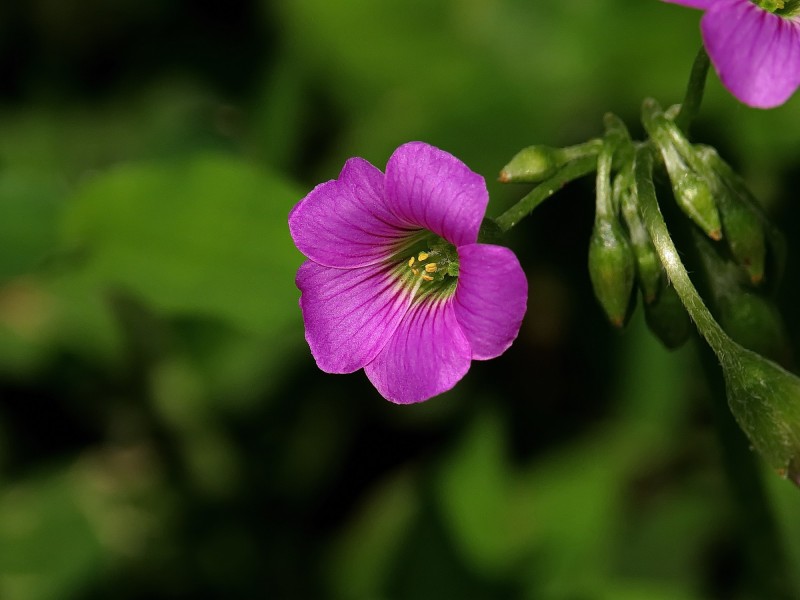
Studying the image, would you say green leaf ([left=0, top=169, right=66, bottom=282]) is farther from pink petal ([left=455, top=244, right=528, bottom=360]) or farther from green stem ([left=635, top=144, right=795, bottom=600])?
green stem ([left=635, top=144, right=795, bottom=600])

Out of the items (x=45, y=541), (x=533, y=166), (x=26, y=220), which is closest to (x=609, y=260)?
(x=533, y=166)

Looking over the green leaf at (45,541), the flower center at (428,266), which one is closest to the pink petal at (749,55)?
the flower center at (428,266)

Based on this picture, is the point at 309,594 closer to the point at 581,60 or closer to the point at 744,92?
the point at 581,60

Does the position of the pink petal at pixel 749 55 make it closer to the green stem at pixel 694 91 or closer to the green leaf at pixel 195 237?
the green stem at pixel 694 91

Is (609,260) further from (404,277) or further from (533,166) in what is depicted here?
(404,277)

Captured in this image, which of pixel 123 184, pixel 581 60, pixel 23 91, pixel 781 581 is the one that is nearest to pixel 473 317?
pixel 781 581
